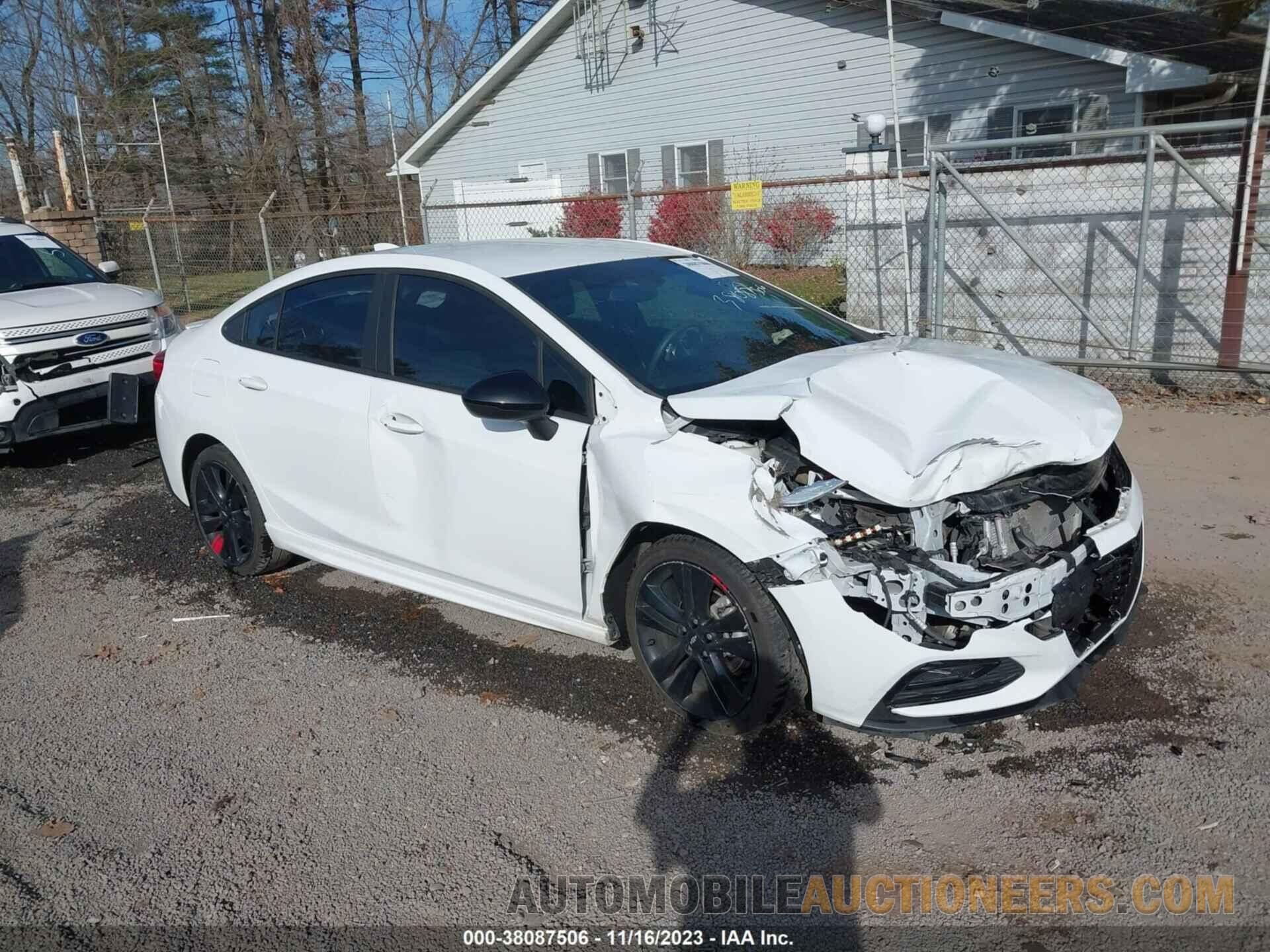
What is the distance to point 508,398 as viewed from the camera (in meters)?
3.55

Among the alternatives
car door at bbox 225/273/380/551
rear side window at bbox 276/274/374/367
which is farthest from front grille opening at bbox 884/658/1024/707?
rear side window at bbox 276/274/374/367

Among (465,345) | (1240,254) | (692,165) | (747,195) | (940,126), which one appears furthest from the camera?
(692,165)

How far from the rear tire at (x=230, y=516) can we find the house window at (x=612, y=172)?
1596cm

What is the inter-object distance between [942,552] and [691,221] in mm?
10056

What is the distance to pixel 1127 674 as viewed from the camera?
12.9ft

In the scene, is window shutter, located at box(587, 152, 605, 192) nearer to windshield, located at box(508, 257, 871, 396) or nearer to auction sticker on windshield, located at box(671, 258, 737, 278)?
auction sticker on windshield, located at box(671, 258, 737, 278)

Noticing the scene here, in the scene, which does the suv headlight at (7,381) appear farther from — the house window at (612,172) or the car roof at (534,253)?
the house window at (612,172)

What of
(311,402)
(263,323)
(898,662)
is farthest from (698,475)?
(263,323)

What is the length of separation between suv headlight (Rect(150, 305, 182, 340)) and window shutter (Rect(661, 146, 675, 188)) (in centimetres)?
1221

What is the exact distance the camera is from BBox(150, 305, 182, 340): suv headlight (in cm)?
832

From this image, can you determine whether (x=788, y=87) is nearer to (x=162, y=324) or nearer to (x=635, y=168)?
(x=635, y=168)

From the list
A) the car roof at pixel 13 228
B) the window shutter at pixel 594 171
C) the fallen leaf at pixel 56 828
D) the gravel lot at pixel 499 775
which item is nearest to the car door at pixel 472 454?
the gravel lot at pixel 499 775

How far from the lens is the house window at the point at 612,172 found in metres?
20.3

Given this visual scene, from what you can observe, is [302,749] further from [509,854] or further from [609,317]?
[609,317]
